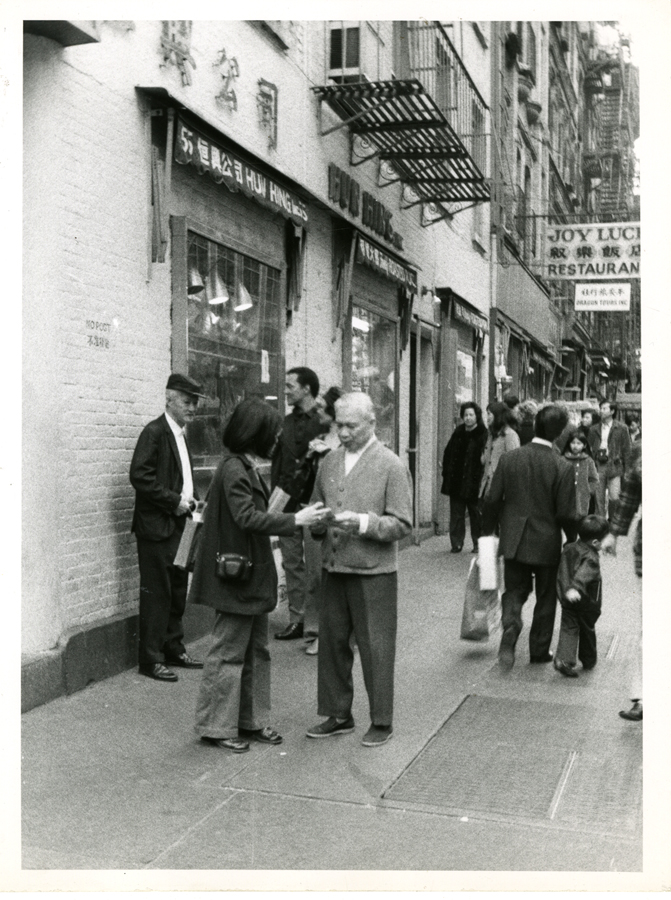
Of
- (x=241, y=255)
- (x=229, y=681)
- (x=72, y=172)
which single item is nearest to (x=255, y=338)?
(x=241, y=255)

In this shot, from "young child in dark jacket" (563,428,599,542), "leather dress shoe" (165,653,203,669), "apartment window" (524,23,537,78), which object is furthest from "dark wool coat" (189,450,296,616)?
"apartment window" (524,23,537,78)

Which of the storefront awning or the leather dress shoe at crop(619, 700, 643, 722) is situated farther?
the storefront awning

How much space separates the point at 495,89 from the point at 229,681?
634 inches

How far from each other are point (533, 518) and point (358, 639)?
207cm

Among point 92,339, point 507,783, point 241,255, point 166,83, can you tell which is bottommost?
point 507,783

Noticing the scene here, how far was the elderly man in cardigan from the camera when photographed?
5.75 meters

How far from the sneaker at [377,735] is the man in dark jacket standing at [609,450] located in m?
9.87

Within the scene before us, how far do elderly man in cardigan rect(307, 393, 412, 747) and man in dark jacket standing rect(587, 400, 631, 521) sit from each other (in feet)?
32.4

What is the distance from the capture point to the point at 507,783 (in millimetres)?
5219

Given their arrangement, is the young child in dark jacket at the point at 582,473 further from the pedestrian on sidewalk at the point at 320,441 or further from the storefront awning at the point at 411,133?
the storefront awning at the point at 411,133

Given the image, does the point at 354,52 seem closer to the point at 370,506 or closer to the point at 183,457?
the point at 183,457

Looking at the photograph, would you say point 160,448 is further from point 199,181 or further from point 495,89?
point 495,89

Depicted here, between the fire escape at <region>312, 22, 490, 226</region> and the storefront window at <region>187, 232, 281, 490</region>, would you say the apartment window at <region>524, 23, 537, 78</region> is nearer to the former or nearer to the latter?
the fire escape at <region>312, 22, 490, 226</region>
